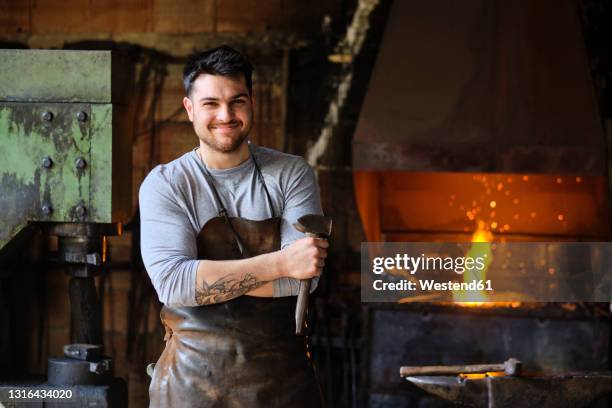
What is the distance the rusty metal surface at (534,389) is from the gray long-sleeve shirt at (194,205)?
964 mm

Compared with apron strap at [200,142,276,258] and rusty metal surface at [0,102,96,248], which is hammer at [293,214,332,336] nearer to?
apron strap at [200,142,276,258]

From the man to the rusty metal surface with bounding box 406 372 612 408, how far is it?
77cm

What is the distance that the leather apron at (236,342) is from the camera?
285cm

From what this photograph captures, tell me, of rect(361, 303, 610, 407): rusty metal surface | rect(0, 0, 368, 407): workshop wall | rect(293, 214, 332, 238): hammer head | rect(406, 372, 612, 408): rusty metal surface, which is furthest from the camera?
rect(0, 0, 368, 407): workshop wall

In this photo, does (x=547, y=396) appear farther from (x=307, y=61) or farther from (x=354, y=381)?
(x=307, y=61)

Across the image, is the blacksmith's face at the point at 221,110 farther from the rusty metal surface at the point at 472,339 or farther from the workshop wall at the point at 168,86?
the workshop wall at the point at 168,86

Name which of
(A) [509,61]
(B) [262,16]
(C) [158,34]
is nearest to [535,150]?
(A) [509,61]

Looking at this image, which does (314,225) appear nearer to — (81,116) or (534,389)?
(534,389)

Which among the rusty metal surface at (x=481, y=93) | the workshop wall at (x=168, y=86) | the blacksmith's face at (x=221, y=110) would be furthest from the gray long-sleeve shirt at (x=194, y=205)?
the workshop wall at (x=168, y=86)

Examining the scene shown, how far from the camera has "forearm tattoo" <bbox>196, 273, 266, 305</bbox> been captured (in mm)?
2721

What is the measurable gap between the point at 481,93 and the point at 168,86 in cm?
171

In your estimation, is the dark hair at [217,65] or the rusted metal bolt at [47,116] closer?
the dark hair at [217,65]

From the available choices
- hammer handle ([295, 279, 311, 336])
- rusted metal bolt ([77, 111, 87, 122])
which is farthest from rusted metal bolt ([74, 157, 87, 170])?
hammer handle ([295, 279, 311, 336])

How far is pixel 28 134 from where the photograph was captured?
405cm
